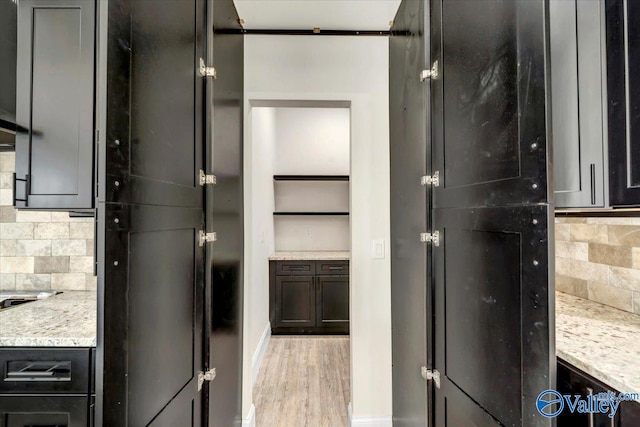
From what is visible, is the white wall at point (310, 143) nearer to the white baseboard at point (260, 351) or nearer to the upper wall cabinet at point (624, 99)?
A: the white baseboard at point (260, 351)

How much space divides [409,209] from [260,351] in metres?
2.37

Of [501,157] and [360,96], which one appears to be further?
[360,96]

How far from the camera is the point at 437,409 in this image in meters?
1.25

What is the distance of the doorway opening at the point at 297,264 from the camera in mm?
2211

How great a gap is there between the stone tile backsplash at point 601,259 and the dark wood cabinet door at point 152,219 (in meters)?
1.76

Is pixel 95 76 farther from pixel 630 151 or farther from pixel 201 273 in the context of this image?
pixel 630 151

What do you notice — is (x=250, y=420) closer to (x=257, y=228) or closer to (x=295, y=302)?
(x=257, y=228)

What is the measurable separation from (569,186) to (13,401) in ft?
6.25

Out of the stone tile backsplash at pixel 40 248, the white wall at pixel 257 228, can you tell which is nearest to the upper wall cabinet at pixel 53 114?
the stone tile backsplash at pixel 40 248

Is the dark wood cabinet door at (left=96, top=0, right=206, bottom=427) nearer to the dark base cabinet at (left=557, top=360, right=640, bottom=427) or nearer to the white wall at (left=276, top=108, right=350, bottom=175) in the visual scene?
the dark base cabinet at (left=557, top=360, right=640, bottom=427)

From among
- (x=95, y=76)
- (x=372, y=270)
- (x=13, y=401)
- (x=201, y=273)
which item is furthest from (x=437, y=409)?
(x=95, y=76)

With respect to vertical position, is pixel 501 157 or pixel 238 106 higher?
pixel 238 106

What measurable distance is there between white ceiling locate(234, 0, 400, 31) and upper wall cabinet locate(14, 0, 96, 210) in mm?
1137

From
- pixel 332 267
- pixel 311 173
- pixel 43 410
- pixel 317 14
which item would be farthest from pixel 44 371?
pixel 311 173
